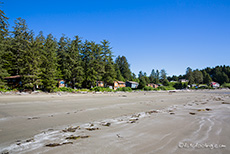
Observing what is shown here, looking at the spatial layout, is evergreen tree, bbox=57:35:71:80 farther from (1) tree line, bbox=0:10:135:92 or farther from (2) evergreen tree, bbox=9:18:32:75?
(2) evergreen tree, bbox=9:18:32:75

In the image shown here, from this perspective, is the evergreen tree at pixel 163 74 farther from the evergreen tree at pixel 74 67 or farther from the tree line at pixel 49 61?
the evergreen tree at pixel 74 67

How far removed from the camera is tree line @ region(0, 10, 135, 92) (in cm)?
2328

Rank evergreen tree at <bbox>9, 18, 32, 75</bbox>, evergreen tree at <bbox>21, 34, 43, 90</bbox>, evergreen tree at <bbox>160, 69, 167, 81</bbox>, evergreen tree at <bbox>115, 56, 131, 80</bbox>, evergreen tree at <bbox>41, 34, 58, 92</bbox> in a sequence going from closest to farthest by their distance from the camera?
evergreen tree at <bbox>21, 34, 43, 90</bbox> → evergreen tree at <bbox>41, 34, 58, 92</bbox> → evergreen tree at <bbox>9, 18, 32, 75</bbox> → evergreen tree at <bbox>115, 56, 131, 80</bbox> → evergreen tree at <bbox>160, 69, 167, 81</bbox>

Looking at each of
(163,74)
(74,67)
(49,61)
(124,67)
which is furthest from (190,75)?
(49,61)

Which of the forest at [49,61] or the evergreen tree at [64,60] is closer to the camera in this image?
the forest at [49,61]

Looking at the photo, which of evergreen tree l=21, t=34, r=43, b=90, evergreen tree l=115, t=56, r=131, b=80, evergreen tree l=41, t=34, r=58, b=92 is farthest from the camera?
evergreen tree l=115, t=56, r=131, b=80

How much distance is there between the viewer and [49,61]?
26422 millimetres

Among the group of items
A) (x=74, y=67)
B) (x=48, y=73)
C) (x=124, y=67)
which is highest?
(x=124, y=67)

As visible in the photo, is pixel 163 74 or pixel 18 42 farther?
pixel 163 74

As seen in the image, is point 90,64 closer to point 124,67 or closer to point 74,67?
point 74,67

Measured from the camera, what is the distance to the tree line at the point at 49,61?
2328cm

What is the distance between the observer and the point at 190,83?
3848 inches

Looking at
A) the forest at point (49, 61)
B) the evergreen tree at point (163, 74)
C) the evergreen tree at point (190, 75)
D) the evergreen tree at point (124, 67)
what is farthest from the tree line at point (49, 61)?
the evergreen tree at point (190, 75)

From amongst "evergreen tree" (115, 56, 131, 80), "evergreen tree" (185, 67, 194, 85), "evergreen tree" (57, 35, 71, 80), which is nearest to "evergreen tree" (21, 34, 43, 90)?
"evergreen tree" (57, 35, 71, 80)
